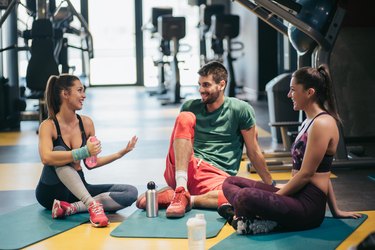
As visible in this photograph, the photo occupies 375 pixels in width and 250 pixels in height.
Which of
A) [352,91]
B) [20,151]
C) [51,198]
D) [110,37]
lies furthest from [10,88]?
[110,37]

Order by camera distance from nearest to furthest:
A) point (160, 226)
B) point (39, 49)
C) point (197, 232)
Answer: point (197, 232) < point (160, 226) < point (39, 49)

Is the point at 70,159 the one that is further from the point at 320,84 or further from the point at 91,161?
the point at 320,84

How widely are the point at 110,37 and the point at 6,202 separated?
11.7 metres

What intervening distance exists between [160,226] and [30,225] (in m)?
0.75

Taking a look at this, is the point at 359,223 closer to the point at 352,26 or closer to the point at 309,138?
the point at 309,138

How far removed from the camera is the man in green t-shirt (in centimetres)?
461

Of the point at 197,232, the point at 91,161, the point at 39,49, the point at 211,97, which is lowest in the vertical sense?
the point at 197,232

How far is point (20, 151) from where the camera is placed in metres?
7.34

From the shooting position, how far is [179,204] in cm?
444

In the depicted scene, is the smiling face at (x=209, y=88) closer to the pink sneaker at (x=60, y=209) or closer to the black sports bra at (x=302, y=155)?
the black sports bra at (x=302, y=155)

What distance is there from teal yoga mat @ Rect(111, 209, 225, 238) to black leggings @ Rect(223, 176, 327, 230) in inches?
9.8

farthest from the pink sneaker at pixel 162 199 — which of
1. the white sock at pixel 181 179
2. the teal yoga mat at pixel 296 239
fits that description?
the teal yoga mat at pixel 296 239

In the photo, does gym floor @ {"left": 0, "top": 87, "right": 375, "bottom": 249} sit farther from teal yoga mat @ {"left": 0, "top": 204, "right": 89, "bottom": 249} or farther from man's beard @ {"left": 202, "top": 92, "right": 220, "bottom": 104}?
man's beard @ {"left": 202, "top": 92, "right": 220, "bottom": 104}

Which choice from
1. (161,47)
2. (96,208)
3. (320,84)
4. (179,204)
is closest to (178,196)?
(179,204)
